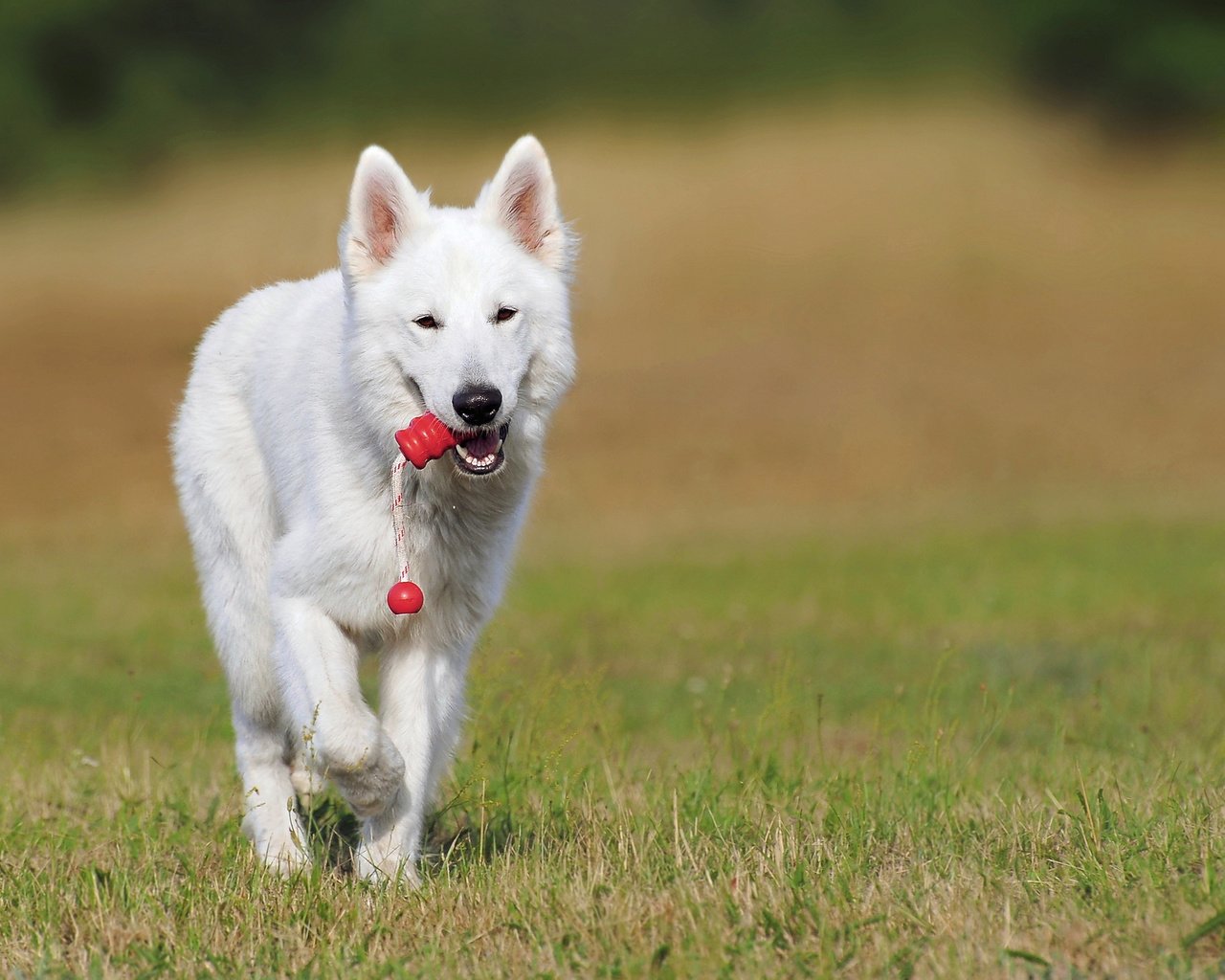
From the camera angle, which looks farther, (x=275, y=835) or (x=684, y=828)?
(x=275, y=835)

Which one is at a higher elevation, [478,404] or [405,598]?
[478,404]

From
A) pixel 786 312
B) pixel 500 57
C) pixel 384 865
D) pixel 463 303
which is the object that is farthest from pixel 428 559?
pixel 786 312

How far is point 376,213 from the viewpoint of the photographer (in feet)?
15.7

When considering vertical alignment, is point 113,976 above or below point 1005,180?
above

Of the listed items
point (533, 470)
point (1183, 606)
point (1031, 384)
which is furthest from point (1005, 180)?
point (533, 470)

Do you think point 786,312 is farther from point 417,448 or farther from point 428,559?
point 417,448

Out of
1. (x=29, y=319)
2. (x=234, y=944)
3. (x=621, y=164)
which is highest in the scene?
(x=234, y=944)

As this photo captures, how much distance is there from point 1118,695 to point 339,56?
18.5 metres

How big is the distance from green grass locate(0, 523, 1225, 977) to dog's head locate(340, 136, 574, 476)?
1.00 meters

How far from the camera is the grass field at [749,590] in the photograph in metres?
4.04

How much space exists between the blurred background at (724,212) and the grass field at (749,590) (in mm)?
108

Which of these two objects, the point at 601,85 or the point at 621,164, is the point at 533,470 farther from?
the point at 621,164

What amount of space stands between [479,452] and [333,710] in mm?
855

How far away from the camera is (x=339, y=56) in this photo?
78.1 feet
